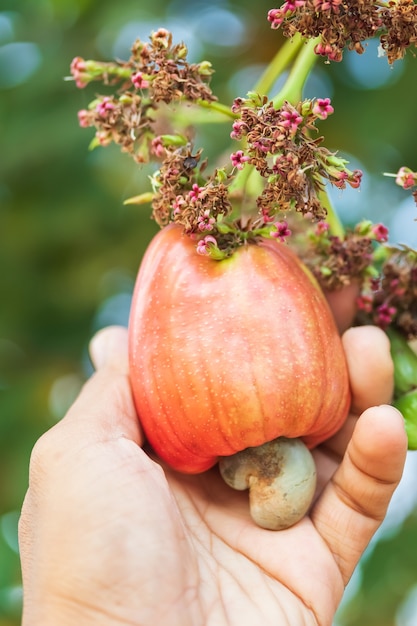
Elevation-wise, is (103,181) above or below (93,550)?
above

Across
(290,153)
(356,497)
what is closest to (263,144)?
(290,153)

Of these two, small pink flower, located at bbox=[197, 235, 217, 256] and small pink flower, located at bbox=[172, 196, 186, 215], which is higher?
small pink flower, located at bbox=[172, 196, 186, 215]

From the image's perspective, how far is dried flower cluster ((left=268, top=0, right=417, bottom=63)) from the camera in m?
0.93

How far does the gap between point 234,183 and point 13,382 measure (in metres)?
1.39

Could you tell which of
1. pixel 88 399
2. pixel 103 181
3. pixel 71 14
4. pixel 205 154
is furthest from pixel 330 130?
pixel 88 399

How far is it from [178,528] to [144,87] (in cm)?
62

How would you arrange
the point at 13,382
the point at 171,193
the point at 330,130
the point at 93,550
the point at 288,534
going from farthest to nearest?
the point at 13,382, the point at 330,130, the point at 288,534, the point at 171,193, the point at 93,550

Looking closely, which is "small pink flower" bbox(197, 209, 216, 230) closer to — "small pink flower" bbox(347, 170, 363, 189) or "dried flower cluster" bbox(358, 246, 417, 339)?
"small pink flower" bbox(347, 170, 363, 189)

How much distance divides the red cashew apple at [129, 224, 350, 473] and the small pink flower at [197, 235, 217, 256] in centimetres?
4

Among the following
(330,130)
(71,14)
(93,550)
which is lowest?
(93,550)

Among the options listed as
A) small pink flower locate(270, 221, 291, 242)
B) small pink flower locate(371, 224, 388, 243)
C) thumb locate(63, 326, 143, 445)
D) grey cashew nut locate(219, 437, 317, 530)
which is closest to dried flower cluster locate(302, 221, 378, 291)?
small pink flower locate(371, 224, 388, 243)

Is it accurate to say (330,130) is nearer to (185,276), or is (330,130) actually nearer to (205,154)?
(205,154)

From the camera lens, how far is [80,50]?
6.78 feet

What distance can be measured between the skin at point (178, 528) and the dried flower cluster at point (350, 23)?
18.8 inches
